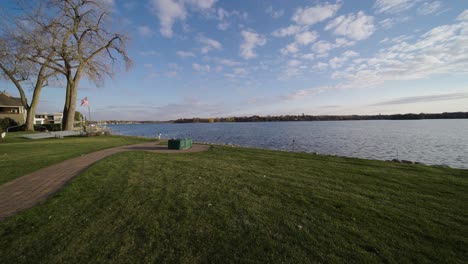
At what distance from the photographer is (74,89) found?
823 inches

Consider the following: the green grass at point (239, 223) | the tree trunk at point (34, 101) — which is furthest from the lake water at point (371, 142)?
the tree trunk at point (34, 101)

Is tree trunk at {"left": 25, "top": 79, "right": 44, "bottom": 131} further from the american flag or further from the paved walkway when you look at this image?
the paved walkway

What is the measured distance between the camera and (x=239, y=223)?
340cm

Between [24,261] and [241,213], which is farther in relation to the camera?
[241,213]

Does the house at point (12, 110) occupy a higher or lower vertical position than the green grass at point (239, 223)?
higher

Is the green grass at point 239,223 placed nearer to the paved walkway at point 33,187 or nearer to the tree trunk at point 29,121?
the paved walkway at point 33,187

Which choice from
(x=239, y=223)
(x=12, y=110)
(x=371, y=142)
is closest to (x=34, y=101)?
(x=12, y=110)

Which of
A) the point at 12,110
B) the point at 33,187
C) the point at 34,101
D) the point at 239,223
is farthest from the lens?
the point at 12,110

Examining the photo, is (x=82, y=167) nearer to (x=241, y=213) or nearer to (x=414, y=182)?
(x=241, y=213)

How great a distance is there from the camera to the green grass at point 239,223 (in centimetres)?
262

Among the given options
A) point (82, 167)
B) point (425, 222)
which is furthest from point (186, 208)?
point (82, 167)

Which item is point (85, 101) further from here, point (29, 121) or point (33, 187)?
point (33, 187)

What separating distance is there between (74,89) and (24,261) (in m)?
24.5

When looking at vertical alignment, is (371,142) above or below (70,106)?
below
